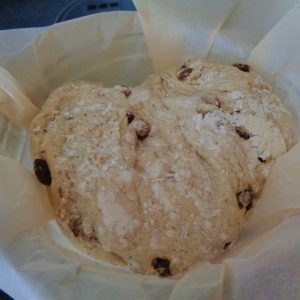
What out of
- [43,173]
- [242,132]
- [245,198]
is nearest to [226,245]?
[245,198]

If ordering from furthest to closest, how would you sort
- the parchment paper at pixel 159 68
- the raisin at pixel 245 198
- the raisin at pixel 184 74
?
1. the raisin at pixel 184 74
2. the raisin at pixel 245 198
3. the parchment paper at pixel 159 68

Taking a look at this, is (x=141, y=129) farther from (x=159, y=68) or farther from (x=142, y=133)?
(x=159, y=68)

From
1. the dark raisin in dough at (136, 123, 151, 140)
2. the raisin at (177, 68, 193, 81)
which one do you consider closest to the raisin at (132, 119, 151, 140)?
the dark raisin in dough at (136, 123, 151, 140)

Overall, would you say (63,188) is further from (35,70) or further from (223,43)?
(223,43)

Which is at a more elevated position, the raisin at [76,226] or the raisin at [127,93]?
the raisin at [127,93]

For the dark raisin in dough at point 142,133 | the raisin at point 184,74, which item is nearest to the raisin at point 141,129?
the dark raisin in dough at point 142,133

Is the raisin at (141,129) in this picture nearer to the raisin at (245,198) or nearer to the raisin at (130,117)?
the raisin at (130,117)
